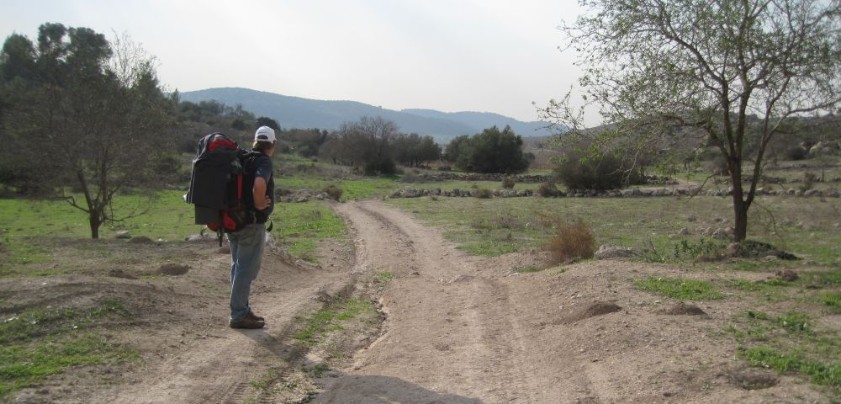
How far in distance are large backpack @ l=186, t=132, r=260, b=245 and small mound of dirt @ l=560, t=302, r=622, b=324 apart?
3.67m

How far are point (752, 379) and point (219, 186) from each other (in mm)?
4686

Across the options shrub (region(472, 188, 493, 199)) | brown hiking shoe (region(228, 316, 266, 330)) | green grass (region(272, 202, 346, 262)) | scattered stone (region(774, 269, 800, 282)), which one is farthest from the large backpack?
shrub (region(472, 188, 493, 199))

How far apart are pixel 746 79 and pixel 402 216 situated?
15.6 metres

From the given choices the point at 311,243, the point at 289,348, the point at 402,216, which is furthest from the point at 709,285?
the point at 402,216

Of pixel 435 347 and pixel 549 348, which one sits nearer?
pixel 549 348

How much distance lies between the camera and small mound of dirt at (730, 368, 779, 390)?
4.86m

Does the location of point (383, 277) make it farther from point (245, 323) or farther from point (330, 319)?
point (245, 323)

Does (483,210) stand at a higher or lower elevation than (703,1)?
lower

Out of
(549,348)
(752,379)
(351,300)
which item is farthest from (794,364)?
(351,300)

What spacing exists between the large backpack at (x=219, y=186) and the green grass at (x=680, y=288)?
17.3 ft

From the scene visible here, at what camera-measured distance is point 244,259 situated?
6395 mm

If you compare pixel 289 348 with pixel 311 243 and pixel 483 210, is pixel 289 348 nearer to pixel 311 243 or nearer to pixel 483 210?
pixel 311 243

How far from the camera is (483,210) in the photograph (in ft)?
94.1

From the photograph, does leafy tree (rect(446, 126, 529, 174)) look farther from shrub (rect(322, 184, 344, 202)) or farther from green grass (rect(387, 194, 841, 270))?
green grass (rect(387, 194, 841, 270))
